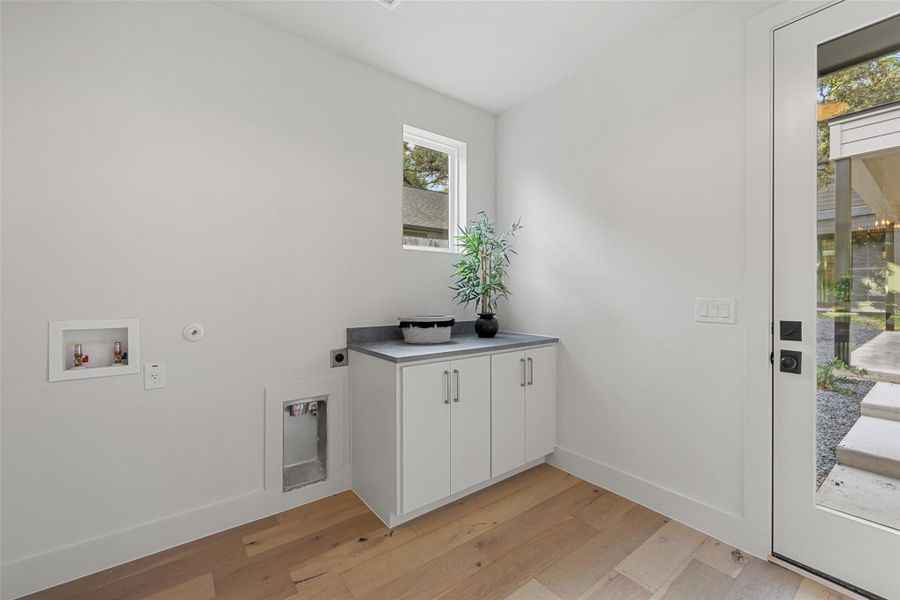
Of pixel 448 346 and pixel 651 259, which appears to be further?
pixel 448 346

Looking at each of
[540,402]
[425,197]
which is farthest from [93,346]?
[540,402]

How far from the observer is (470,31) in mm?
2174

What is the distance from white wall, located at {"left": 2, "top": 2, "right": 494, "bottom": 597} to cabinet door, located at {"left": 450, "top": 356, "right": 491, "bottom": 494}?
0.76 m

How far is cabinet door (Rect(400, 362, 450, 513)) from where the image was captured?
6.48ft

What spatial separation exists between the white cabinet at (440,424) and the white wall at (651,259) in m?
0.36

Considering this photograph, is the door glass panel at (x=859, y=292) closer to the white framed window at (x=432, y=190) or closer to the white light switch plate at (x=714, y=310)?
the white light switch plate at (x=714, y=310)

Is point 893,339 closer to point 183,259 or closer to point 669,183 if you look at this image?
point 669,183

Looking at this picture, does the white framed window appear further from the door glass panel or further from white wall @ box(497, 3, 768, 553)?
the door glass panel

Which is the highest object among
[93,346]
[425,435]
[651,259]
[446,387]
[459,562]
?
[651,259]

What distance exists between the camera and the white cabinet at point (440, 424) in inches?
78.2

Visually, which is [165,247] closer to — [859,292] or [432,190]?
[432,190]

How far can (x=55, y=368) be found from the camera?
5.36 ft

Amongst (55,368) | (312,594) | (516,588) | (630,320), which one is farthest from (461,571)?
(55,368)

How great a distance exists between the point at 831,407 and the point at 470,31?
2.50m
